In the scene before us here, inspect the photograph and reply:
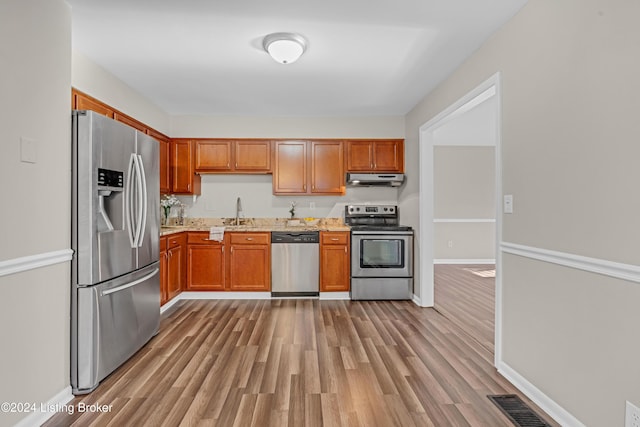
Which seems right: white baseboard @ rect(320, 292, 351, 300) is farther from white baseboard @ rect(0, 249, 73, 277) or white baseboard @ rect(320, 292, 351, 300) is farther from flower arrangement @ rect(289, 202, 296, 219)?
white baseboard @ rect(0, 249, 73, 277)

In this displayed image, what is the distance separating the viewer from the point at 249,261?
180 inches

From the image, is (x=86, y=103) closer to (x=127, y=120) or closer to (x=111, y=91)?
(x=111, y=91)

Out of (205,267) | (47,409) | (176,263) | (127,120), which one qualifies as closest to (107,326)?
(47,409)

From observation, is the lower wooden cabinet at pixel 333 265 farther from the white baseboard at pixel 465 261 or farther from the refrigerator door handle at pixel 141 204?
the white baseboard at pixel 465 261

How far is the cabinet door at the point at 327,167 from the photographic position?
4.99 m

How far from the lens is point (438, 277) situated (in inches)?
234

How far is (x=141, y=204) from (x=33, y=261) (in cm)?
102

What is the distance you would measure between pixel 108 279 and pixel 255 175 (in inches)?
119

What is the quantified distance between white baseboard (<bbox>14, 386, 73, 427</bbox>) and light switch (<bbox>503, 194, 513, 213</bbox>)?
318 cm

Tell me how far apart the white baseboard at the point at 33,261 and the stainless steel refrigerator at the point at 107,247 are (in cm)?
10

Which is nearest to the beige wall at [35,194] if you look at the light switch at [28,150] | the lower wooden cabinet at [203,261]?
the light switch at [28,150]

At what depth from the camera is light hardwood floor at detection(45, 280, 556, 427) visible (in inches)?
78.3

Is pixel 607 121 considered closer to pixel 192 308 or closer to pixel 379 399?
pixel 379 399

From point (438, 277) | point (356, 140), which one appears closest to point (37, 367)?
point (356, 140)
